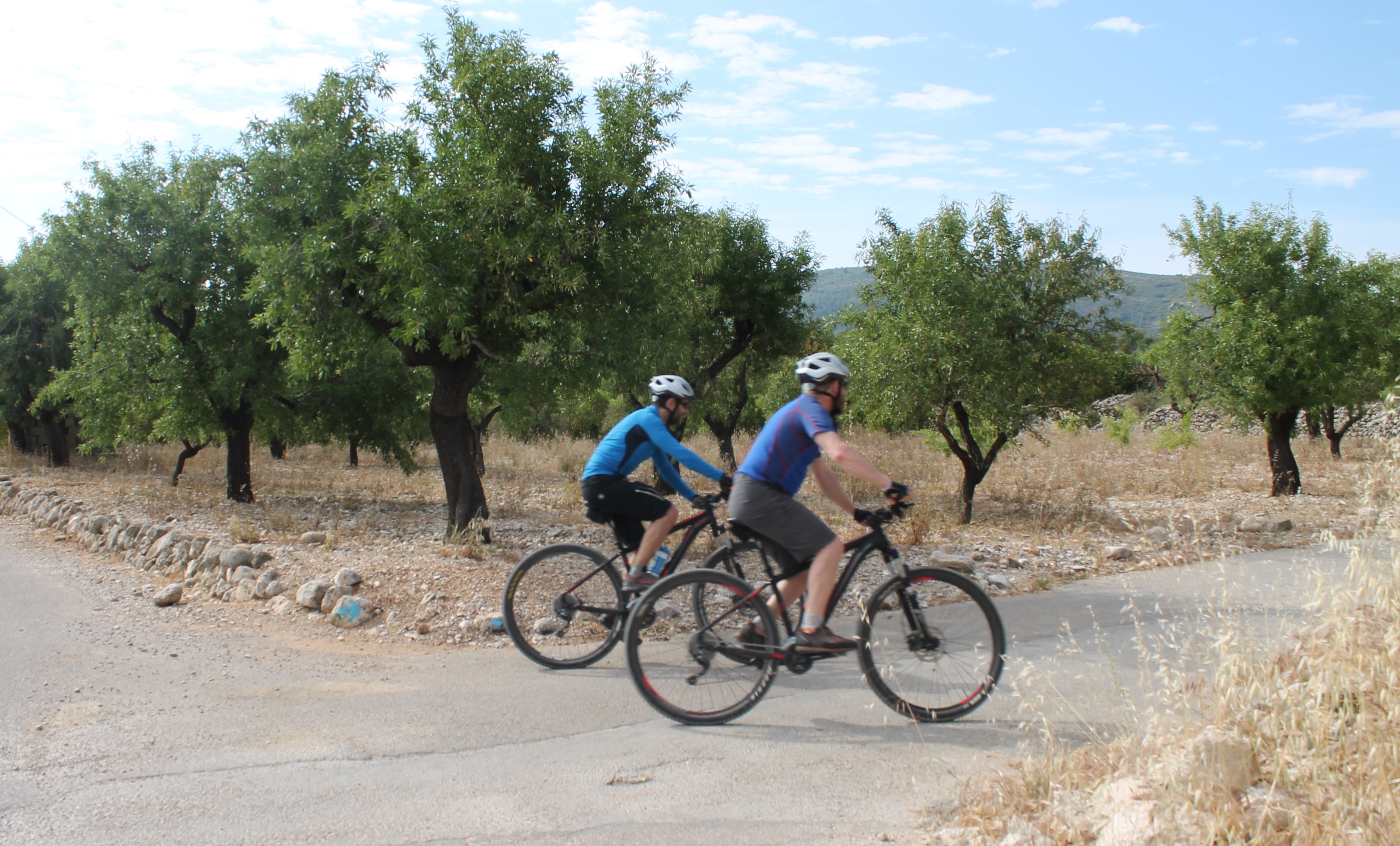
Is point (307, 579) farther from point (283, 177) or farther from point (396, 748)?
point (283, 177)

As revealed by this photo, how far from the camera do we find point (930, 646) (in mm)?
5176

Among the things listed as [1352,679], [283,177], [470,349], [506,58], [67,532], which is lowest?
[67,532]

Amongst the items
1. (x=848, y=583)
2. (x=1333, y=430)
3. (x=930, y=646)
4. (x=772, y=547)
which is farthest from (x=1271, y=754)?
(x=1333, y=430)

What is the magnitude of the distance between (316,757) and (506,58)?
27.9 ft

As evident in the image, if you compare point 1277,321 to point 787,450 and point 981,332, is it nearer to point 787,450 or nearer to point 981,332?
point 981,332

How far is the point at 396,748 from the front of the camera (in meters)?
4.83

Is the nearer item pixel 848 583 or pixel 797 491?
pixel 797 491

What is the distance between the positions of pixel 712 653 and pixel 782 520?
947 mm

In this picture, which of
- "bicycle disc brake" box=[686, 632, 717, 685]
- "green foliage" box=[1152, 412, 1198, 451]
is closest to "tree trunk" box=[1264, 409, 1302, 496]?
"green foliage" box=[1152, 412, 1198, 451]

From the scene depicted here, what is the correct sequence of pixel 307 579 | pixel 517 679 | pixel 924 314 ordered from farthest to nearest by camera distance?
pixel 924 314
pixel 307 579
pixel 517 679

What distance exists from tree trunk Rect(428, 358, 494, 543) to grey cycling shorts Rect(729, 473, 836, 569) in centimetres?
719

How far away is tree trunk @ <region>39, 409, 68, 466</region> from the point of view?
25750mm

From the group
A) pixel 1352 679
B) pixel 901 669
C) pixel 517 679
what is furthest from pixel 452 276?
pixel 1352 679

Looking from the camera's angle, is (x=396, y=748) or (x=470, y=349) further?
(x=470, y=349)
